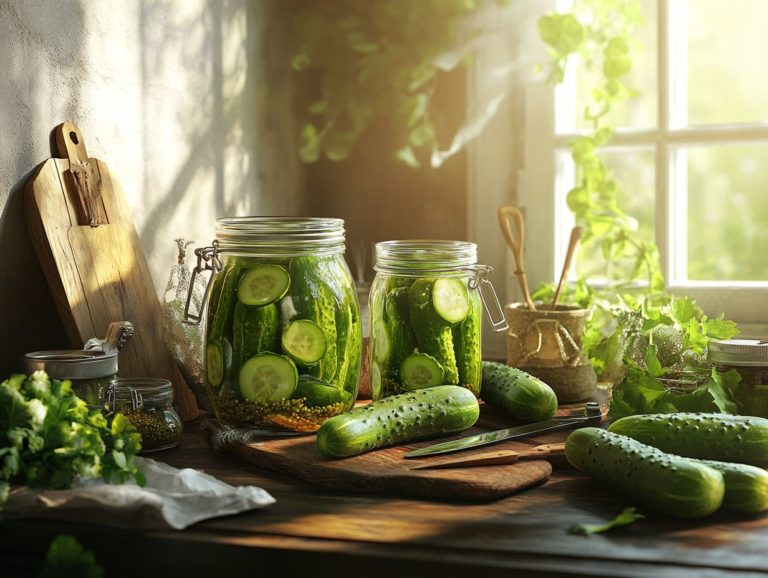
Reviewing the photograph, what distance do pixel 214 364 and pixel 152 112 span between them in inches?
18.2

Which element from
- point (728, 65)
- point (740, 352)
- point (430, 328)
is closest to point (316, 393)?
point (430, 328)

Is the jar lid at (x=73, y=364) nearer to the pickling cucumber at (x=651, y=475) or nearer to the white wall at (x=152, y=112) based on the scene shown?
the white wall at (x=152, y=112)

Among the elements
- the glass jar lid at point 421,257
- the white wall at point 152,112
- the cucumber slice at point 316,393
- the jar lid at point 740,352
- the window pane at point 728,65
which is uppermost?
the window pane at point 728,65

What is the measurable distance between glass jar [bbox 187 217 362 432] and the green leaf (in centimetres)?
40

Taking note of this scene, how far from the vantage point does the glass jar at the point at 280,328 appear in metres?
1.07

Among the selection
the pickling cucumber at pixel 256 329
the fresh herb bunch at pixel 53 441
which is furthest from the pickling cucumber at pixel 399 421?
the fresh herb bunch at pixel 53 441

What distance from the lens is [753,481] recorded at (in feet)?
2.82

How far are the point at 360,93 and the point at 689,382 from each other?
0.96 meters

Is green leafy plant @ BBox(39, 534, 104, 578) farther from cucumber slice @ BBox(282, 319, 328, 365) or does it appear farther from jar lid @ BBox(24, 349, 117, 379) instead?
cucumber slice @ BBox(282, 319, 328, 365)

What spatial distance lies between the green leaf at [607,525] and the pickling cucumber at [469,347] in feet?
1.30

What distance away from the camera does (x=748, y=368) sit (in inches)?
44.6

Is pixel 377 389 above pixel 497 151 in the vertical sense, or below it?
below

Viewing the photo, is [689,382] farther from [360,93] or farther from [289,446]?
[360,93]

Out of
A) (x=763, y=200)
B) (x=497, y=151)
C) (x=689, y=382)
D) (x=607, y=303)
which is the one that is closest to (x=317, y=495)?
(x=689, y=382)
